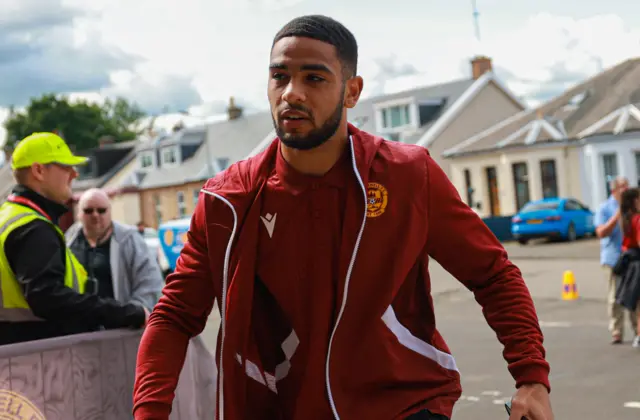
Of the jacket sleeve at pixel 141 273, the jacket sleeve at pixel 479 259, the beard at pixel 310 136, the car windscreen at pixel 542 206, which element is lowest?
the car windscreen at pixel 542 206

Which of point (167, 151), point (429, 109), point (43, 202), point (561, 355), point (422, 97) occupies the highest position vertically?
point (422, 97)

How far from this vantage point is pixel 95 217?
695 cm

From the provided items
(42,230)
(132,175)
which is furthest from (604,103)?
(42,230)

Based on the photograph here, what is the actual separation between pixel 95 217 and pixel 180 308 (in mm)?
4343

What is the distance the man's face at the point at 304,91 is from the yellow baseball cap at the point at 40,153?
2.97 m

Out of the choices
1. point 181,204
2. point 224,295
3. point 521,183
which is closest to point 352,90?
point 224,295

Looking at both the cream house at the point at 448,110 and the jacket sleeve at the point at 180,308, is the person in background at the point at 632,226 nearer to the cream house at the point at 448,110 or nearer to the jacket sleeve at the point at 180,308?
the jacket sleeve at the point at 180,308

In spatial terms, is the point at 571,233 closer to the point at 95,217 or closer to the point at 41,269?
the point at 95,217

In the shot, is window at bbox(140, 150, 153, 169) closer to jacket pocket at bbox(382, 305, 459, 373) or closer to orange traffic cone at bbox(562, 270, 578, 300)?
orange traffic cone at bbox(562, 270, 578, 300)

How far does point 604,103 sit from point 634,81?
169 centimetres

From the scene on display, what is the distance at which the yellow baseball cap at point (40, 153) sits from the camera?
5320 mm

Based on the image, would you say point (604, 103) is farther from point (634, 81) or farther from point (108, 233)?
point (108, 233)

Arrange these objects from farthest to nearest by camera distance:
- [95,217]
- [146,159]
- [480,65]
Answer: [146,159], [480,65], [95,217]

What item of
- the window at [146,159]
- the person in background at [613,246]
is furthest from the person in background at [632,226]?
the window at [146,159]
